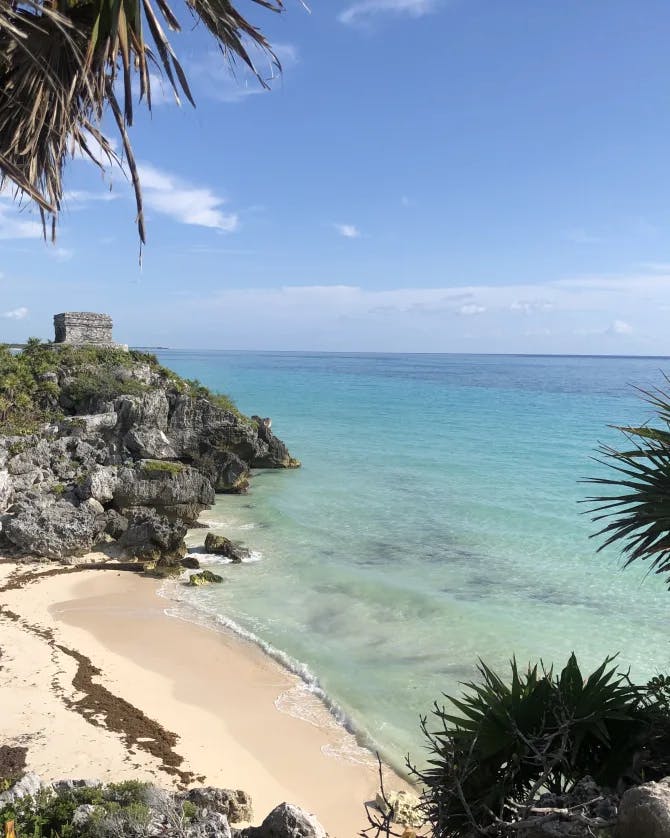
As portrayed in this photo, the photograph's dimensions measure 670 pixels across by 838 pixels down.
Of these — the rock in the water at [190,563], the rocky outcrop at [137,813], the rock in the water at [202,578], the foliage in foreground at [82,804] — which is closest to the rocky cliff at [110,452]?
the rock in the water at [190,563]

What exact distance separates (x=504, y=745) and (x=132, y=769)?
5671 millimetres

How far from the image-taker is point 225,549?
1739 cm

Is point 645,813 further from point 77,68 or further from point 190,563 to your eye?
point 190,563

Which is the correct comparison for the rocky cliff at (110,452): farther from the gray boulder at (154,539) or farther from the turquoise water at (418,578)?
the turquoise water at (418,578)

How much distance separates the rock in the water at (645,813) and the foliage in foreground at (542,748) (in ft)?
1.94

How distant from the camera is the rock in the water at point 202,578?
15250 millimetres

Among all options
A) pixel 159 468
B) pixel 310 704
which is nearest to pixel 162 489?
pixel 159 468

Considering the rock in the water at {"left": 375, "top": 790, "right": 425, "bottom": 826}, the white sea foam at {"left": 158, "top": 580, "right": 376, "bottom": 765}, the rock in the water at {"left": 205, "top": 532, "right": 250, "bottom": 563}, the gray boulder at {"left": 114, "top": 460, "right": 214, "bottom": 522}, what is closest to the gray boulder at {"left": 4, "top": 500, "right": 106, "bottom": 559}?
the gray boulder at {"left": 114, "top": 460, "right": 214, "bottom": 522}

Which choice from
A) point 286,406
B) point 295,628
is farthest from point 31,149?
point 286,406

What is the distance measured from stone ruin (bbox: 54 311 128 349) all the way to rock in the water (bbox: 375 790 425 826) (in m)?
28.0

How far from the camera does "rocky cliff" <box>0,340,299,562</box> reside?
55.5 ft

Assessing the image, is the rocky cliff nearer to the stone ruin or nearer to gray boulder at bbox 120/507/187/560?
gray boulder at bbox 120/507/187/560

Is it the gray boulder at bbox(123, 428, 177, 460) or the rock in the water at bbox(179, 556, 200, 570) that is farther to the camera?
the gray boulder at bbox(123, 428, 177, 460)

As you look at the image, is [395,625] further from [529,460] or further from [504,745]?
[529,460]
